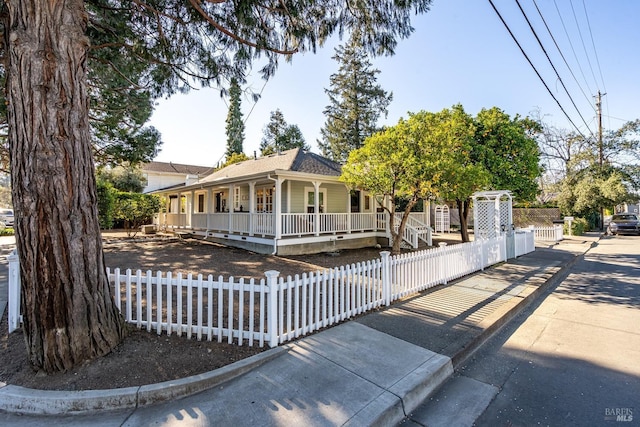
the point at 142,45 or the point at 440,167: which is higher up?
the point at 142,45

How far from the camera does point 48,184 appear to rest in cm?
308

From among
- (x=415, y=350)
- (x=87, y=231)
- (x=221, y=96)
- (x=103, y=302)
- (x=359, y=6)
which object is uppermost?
(x=359, y=6)

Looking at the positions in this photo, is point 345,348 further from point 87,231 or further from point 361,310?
point 87,231

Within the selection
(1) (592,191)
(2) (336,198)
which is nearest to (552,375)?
(2) (336,198)

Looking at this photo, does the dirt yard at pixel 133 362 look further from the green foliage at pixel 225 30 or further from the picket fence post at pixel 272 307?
the green foliage at pixel 225 30

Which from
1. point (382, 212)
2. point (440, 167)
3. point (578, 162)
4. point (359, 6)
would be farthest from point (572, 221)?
point (359, 6)

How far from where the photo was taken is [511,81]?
1072cm

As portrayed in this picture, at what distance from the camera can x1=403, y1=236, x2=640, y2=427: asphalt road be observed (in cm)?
268

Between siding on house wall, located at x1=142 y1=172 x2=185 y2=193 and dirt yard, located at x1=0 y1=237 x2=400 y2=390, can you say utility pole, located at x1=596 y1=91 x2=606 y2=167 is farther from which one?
siding on house wall, located at x1=142 y1=172 x2=185 y2=193

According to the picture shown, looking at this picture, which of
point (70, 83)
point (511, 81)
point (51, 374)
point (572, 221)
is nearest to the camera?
point (51, 374)

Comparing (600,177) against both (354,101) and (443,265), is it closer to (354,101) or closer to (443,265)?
(354,101)

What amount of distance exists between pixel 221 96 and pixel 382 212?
9.89 m

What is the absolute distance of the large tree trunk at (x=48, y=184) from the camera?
10.1 feet

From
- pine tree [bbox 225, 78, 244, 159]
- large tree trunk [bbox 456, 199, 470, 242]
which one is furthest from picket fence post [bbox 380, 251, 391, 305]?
pine tree [bbox 225, 78, 244, 159]
